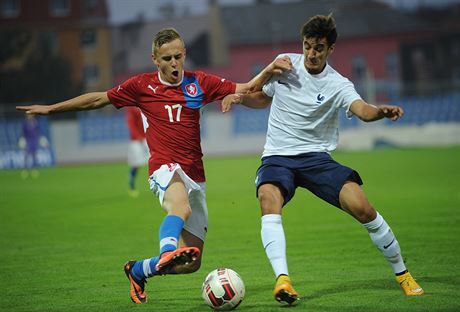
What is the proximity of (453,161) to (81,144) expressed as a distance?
750 inches

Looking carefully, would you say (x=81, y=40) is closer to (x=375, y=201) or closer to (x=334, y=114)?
(x=375, y=201)

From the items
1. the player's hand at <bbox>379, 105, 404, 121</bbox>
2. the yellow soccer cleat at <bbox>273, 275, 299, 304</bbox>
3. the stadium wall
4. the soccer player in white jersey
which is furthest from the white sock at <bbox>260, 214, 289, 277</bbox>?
the stadium wall

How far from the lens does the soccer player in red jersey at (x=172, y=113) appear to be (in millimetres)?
7453

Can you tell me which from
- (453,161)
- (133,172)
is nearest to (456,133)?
(453,161)

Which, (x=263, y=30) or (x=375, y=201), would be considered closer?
(x=375, y=201)

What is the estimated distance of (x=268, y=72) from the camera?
765 centimetres

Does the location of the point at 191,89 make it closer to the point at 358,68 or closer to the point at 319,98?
the point at 319,98

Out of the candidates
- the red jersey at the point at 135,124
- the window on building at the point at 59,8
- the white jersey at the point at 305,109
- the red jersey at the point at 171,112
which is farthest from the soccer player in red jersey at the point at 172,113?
the window on building at the point at 59,8

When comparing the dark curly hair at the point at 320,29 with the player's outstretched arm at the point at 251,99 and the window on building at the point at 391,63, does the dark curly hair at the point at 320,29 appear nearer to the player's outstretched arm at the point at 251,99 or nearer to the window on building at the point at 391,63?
the player's outstretched arm at the point at 251,99

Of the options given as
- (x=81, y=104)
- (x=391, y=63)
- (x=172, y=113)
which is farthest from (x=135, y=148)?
(x=391, y=63)

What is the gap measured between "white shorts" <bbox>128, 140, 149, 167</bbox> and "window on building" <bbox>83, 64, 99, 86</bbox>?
140ft

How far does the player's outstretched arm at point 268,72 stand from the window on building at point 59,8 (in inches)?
2278

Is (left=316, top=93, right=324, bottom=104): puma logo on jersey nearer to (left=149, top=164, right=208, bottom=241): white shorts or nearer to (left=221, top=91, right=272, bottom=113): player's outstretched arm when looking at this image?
(left=221, top=91, right=272, bottom=113): player's outstretched arm

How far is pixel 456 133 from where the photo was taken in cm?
3606
